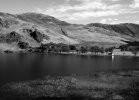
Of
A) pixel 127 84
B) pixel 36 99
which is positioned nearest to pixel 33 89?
pixel 36 99

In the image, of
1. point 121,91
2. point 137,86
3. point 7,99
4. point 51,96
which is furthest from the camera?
point 137,86

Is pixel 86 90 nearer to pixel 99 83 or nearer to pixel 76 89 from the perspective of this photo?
pixel 76 89

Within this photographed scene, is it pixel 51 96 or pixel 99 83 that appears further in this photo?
pixel 99 83

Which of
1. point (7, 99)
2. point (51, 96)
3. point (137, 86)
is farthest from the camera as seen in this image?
point (137, 86)

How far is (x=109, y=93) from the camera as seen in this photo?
71812mm

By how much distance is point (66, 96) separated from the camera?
67875 millimetres

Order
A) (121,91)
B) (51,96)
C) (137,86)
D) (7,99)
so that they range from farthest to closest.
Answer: (137,86) → (121,91) → (51,96) → (7,99)

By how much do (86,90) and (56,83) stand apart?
14.8 metres

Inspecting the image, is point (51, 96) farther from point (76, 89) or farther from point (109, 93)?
point (109, 93)

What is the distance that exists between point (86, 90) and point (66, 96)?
9.87 meters

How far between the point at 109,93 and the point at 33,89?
25432mm

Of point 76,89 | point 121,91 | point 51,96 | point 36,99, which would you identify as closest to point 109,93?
point 121,91

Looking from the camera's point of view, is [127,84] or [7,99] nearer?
[7,99]

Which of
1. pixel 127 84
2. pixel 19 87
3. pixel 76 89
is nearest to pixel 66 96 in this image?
pixel 76 89
